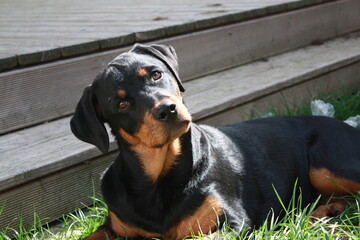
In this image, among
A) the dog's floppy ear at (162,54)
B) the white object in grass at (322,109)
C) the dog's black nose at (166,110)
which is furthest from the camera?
the white object in grass at (322,109)

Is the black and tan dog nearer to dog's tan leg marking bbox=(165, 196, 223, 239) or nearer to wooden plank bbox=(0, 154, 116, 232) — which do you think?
dog's tan leg marking bbox=(165, 196, 223, 239)

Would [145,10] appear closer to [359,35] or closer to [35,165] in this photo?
[359,35]

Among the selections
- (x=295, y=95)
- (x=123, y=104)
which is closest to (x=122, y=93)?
(x=123, y=104)


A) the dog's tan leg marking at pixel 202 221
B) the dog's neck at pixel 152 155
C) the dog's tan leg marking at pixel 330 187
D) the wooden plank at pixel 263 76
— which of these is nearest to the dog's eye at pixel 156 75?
the dog's neck at pixel 152 155

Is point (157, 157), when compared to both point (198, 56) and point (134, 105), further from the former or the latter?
point (198, 56)

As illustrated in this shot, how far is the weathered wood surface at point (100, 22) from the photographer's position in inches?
180

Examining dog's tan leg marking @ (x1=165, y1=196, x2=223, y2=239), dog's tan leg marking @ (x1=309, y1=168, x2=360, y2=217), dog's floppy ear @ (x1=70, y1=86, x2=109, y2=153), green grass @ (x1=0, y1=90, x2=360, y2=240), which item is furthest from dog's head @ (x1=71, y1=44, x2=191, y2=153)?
dog's tan leg marking @ (x1=309, y1=168, x2=360, y2=217)

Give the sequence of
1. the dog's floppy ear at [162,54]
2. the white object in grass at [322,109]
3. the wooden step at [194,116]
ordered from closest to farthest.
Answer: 1. the dog's floppy ear at [162,54]
2. the wooden step at [194,116]
3. the white object in grass at [322,109]

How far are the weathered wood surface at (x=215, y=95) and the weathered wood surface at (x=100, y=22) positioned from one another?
0.48 m

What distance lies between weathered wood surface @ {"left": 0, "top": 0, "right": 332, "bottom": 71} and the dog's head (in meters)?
1.30

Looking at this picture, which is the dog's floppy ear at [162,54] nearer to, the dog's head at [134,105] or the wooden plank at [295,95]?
the dog's head at [134,105]

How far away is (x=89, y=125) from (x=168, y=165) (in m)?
0.46

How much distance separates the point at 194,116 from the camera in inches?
174

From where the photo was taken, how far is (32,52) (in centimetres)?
432
